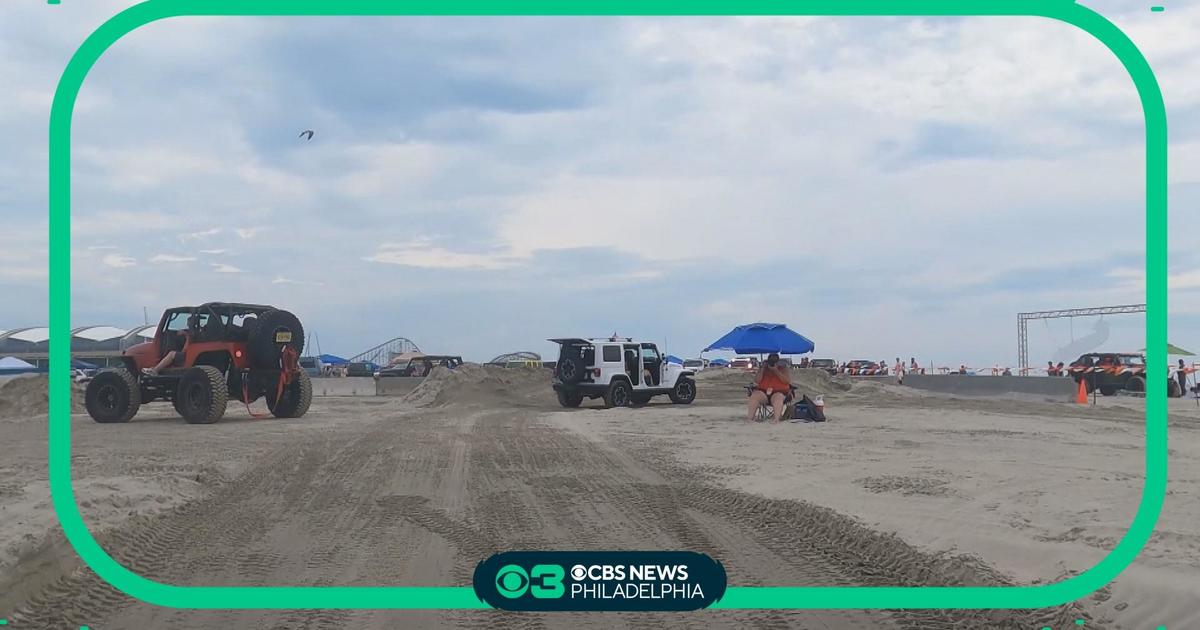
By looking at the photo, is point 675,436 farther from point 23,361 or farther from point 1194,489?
point 23,361

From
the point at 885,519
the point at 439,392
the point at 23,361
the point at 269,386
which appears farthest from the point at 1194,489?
the point at 439,392

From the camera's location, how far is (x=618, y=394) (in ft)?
88.0

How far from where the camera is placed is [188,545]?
509 centimetres

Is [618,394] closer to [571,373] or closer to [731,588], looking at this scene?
[571,373]

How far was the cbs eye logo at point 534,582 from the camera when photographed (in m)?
2.35

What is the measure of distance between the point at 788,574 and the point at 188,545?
3118 mm

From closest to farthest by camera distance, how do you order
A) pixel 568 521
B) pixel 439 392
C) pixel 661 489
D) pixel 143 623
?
pixel 143 623, pixel 568 521, pixel 661 489, pixel 439 392

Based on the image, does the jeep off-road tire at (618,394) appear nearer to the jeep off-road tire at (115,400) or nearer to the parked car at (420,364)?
the parked car at (420,364)

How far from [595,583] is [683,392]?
2659 cm

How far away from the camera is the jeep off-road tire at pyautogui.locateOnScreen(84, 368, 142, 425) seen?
62.2 ft

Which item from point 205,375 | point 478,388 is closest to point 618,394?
point 478,388

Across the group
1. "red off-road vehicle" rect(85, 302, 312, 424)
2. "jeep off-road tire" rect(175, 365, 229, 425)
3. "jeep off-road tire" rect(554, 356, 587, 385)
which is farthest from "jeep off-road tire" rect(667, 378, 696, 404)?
"jeep off-road tire" rect(175, 365, 229, 425)

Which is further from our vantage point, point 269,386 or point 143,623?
point 269,386

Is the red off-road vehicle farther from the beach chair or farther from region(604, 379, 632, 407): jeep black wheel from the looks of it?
the beach chair
